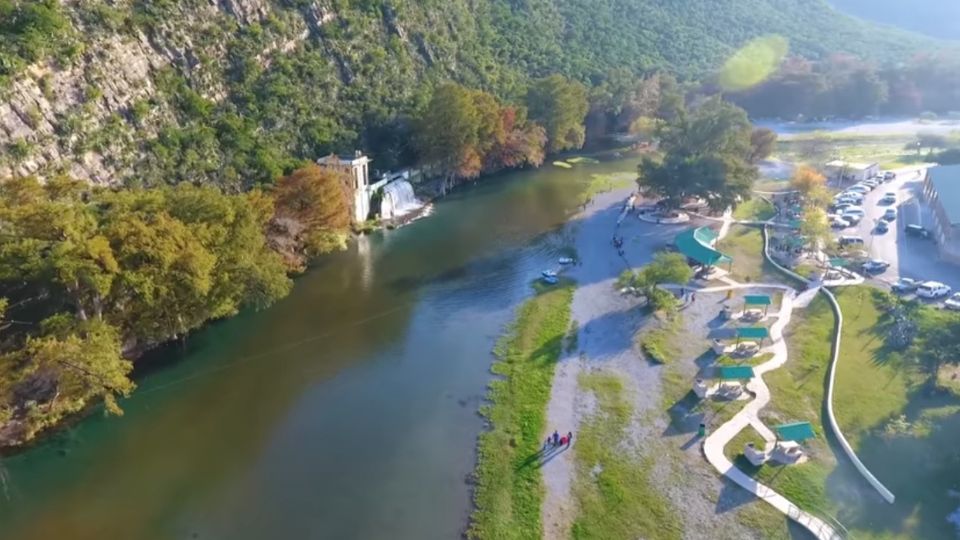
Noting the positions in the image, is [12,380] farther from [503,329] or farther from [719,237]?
[719,237]

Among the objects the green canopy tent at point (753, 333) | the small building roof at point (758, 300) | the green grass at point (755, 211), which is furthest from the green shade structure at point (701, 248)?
the green grass at point (755, 211)

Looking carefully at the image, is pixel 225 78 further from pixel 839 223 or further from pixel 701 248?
pixel 839 223

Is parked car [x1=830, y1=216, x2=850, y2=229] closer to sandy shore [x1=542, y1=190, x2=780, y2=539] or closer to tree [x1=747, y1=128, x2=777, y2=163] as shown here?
sandy shore [x1=542, y1=190, x2=780, y2=539]

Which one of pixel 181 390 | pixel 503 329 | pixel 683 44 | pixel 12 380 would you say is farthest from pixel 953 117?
pixel 12 380

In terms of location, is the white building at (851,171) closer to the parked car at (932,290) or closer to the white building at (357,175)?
the parked car at (932,290)

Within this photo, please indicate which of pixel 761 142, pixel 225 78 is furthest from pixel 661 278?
pixel 761 142
